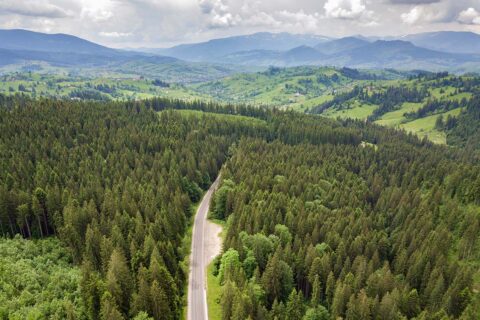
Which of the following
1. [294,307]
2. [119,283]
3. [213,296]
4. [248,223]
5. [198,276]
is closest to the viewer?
[119,283]

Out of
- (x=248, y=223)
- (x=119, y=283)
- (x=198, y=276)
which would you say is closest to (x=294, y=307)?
(x=198, y=276)

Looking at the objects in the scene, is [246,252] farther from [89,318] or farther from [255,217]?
[89,318]

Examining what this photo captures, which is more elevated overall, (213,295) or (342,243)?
(342,243)

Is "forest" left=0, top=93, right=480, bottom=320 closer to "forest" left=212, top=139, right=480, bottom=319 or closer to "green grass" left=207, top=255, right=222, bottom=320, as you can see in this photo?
"forest" left=212, top=139, right=480, bottom=319

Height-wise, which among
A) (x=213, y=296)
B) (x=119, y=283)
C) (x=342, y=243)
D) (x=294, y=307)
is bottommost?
(x=213, y=296)

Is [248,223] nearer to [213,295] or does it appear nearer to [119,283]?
[213,295]

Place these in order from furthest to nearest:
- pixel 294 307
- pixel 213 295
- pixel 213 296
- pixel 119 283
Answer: pixel 213 295, pixel 213 296, pixel 294 307, pixel 119 283

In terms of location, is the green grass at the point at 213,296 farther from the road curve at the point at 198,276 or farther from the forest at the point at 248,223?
the forest at the point at 248,223
